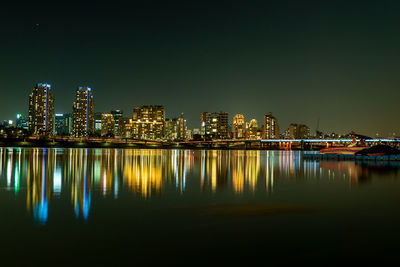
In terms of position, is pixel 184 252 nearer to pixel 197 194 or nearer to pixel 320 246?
pixel 320 246

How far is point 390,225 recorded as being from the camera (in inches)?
479

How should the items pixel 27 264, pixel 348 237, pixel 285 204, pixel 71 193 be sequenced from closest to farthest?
pixel 27 264, pixel 348 237, pixel 285 204, pixel 71 193

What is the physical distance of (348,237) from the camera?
34.2 ft

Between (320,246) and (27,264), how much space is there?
710 centimetres

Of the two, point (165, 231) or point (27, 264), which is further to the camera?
point (165, 231)

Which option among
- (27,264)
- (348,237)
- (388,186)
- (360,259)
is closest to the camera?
(27,264)

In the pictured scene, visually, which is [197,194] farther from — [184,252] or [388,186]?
[388,186]

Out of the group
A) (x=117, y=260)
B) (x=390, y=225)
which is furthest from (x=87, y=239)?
(x=390, y=225)

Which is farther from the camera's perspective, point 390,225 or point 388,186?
point 388,186

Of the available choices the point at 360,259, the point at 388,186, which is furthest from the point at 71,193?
the point at 388,186

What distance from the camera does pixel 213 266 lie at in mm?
7801

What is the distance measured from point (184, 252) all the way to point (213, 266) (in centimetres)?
113

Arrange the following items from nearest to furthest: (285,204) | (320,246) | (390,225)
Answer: (320,246) → (390,225) → (285,204)

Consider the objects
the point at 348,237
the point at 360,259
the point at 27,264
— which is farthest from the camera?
the point at 348,237
